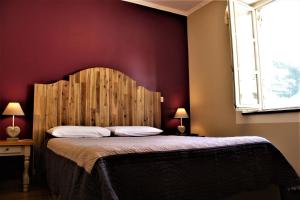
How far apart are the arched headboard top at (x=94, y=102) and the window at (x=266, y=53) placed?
1.39 meters

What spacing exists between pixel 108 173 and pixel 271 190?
1494 millimetres

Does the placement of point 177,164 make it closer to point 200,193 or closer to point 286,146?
point 200,193

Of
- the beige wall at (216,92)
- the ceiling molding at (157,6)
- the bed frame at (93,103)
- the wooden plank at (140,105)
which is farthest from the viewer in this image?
the ceiling molding at (157,6)

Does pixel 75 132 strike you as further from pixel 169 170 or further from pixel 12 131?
pixel 169 170

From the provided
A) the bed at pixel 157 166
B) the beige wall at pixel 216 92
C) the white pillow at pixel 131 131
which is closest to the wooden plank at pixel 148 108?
the white pillow at pixel 131 131

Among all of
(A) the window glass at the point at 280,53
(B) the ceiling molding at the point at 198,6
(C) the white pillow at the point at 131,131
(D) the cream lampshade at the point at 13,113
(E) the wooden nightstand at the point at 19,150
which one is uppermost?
(B) the ceiling molding at the point at 198,6

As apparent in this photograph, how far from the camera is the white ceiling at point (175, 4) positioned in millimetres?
4172

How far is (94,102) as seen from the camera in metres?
3.47

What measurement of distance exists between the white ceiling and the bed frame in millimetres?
1381

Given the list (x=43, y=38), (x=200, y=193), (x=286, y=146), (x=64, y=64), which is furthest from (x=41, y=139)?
(x=286, y=146)

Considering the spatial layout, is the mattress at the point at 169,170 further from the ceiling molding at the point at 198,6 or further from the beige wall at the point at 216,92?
the ceiling molding at the point at 198,6

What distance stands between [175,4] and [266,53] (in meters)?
1.75

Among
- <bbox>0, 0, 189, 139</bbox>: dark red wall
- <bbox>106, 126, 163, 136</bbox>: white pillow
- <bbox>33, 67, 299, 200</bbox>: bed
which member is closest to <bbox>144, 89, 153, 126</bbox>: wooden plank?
<bbox>0, 0, 189, 139</bbox>: dark red wall

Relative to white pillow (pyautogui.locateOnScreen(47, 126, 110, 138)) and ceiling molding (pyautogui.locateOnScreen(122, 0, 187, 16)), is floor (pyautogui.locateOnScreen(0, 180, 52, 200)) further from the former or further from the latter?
ceiling molding (pyautogui.locateOnScreen(122, 0, 187, 16))
